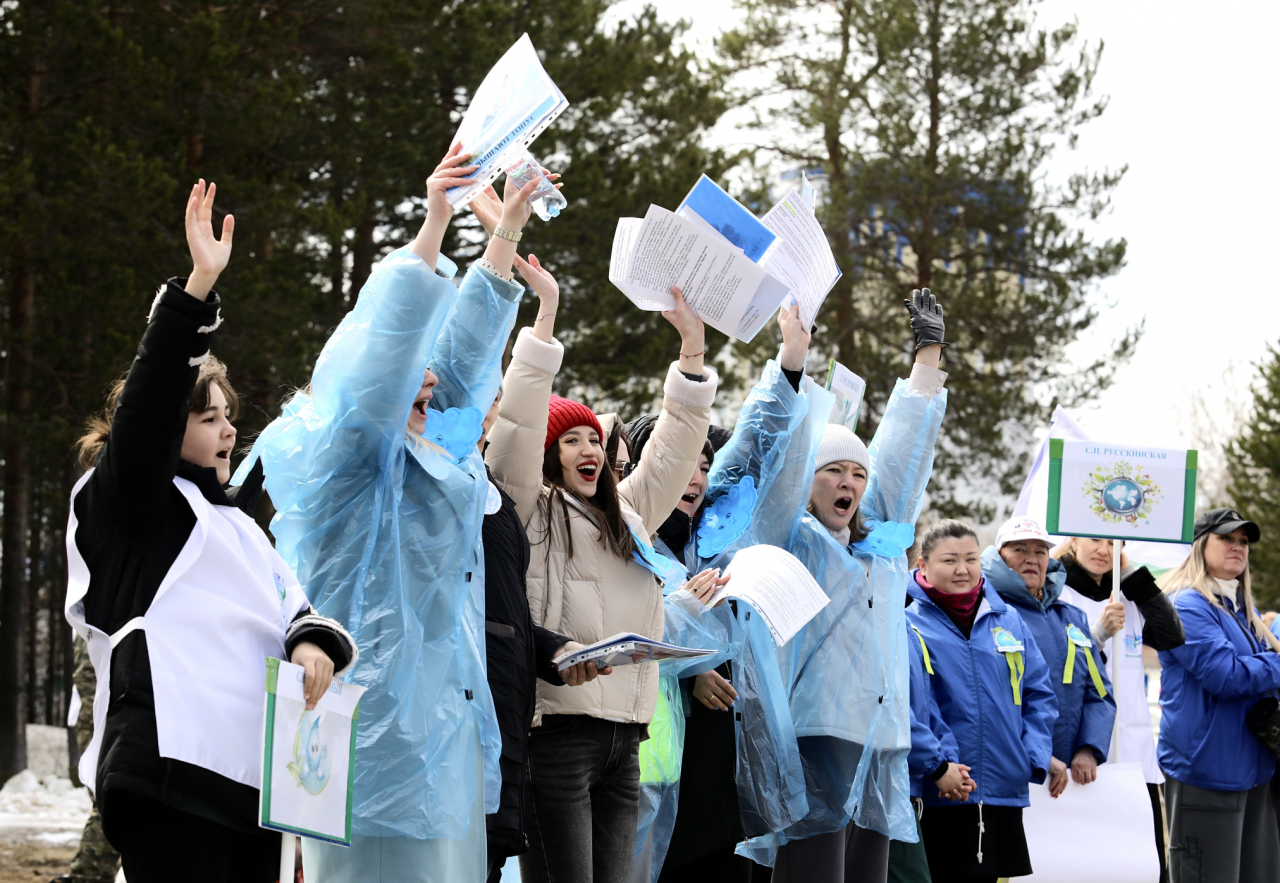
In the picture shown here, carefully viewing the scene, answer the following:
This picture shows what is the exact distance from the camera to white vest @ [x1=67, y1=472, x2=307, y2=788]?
2.30 metres

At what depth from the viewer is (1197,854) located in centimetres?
555

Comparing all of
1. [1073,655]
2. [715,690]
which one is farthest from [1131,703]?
[715,690]

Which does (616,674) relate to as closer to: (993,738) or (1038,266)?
(993,738)

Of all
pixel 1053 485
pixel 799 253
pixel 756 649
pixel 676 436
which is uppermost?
pixel 799 253

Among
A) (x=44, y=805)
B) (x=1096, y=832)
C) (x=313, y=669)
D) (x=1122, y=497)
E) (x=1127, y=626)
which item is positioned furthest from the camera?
(x=44, y=805)

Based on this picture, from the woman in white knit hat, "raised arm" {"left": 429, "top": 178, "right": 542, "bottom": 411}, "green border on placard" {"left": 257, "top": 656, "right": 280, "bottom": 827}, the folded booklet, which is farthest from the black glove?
"green border on placard" {"left": 257, "top": 656, "right": 280, "bottom": 827}

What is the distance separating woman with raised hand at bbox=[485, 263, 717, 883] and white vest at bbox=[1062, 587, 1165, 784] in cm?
336

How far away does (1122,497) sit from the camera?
5.91 metres

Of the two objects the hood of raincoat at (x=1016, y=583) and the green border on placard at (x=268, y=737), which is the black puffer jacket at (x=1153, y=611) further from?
the green border on placard at (x=268, y=737)

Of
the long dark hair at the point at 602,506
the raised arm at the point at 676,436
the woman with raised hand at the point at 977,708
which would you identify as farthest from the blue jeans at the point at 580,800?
the woman with raised hand at the point at 977,708

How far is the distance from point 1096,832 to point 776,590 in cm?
236

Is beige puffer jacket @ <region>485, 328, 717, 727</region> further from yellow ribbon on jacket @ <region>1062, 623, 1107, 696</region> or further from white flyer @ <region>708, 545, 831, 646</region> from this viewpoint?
yellow ribbon on jacket @ <region>1062, 623, 1107, 696</region>

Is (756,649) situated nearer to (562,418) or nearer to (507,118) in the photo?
(562,418)

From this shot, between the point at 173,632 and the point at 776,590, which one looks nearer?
the point at 173,632
